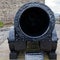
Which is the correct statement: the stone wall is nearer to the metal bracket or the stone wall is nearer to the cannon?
the cannon

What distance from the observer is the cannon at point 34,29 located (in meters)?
4.17

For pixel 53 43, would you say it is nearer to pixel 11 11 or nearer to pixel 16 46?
pixel 16 46

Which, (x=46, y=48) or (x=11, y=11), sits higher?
(x=11, y=11)

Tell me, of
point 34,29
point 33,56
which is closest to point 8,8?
point 34,29

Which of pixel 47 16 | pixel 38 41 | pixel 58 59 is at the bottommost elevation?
pixel 58 59

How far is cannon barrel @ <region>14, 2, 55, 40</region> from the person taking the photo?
4.17m

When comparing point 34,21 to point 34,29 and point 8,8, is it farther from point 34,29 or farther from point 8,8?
point 8,8

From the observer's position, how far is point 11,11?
28.5 ft

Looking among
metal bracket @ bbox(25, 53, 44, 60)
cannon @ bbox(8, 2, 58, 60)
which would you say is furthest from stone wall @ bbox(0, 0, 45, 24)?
metal bracket @ bbox(25, 53, 44, 60)

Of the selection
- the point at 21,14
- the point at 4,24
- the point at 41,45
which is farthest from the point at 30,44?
the point at 4,24

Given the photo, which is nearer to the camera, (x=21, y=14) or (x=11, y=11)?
(x=21, y=14)

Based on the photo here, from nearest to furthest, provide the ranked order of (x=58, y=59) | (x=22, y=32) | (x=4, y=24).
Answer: (x=22, y=32), (x=58, y=59), (x=4, y=24)

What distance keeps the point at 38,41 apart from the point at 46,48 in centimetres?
17

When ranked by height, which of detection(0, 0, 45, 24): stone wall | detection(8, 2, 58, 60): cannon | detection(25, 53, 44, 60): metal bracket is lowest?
detection(25, 53, 44, 60): metal bracket
